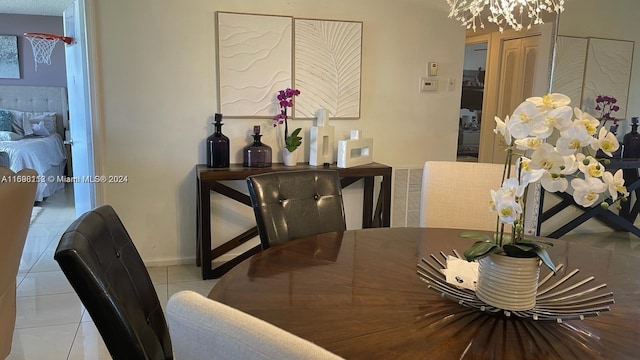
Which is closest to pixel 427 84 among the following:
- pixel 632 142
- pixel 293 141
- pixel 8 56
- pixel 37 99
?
pixel 293 141

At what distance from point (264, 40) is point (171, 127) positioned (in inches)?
35.7

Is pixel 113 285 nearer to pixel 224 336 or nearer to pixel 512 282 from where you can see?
pixel 224 336

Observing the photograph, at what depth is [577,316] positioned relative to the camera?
1.08 meters

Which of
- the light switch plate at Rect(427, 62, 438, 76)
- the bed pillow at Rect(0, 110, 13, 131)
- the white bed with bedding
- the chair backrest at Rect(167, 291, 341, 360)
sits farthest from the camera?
the bed pillow at Rect(0, 110, 13, 131)

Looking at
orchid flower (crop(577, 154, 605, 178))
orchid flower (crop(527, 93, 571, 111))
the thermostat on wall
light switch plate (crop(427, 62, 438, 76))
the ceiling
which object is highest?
the ceiling

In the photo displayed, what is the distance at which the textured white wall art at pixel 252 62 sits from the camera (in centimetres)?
309

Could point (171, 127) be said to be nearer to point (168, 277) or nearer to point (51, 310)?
point (168, 277)

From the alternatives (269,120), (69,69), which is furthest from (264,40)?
(69,69)

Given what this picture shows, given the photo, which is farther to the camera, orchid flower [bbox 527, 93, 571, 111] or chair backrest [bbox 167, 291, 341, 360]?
orchid flower [bbox 527, 93, 571, 111]

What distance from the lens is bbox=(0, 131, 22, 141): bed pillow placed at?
5625 millimetres

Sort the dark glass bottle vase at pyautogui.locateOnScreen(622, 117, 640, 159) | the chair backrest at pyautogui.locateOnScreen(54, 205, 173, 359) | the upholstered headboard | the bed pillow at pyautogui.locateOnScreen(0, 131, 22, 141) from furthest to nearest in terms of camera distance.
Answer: the upholstered headboard < the bed pillow at pyautogui.locateOnScreen(0, 131, 22, 141) < the dark glass bottle vase at pyautogui.locateOnScreen(622, 117, 640, 159) < the chair backrest at pyautogui.locateOnScreen(54, 205, 173, 359)

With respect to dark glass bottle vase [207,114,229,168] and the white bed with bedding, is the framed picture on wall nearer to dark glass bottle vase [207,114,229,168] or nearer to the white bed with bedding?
the white bed with bedding

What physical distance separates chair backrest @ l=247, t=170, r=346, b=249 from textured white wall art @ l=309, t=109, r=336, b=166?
120 centimetres

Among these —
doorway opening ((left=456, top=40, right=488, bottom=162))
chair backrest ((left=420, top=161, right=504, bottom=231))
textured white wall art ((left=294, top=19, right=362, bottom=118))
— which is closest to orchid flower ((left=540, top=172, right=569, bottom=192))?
chair backrest ((left=420, top=161, right=504, bottom=231))
